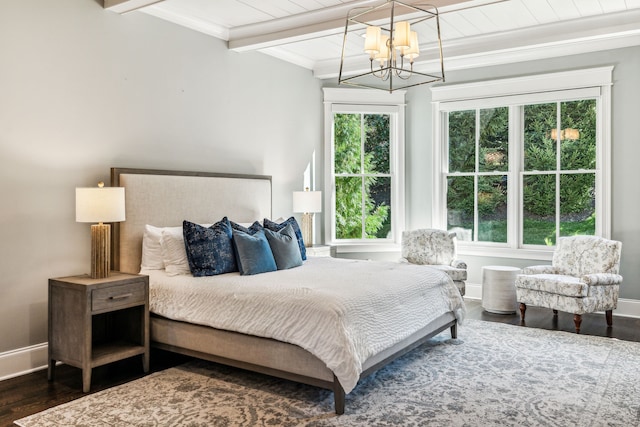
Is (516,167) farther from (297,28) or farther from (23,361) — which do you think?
(23,361)

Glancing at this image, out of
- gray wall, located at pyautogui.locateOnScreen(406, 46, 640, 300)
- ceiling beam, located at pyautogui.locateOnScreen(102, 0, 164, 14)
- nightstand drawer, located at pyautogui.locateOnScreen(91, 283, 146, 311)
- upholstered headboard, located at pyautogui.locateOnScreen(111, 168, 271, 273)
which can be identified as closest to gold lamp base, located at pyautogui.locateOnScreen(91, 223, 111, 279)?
nightstand drawer, located at pyautogui.locateOnScreen(91, 283, 146, 311)

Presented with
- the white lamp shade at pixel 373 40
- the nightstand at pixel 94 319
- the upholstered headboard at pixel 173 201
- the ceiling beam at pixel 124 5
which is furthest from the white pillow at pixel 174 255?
the white lamp shade at pixel 373 40

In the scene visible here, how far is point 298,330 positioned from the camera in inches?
125

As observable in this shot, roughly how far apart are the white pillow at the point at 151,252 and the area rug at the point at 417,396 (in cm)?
85

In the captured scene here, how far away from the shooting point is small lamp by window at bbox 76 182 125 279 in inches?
142

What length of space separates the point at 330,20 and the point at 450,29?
1.40 metres

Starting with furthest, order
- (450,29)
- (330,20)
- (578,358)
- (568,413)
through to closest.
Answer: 1. (450,29)
2. (330,20)
3. (578,358)
4. (568,413)

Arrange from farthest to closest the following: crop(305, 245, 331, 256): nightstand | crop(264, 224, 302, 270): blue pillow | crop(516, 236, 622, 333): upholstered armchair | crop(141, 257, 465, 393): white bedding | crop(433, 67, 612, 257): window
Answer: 1. crop(305, 245, 331, 256): nightstand
2. crop(433, 67, 612, 257): window
3. crop(516, 236, 622, 333): upholstered armchair
4. crop(264, 224, 302, 270): blue pillow
5. crop(141, 257, 465, 393): white bedding

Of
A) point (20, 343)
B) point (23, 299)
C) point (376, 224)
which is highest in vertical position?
point (376, 224)

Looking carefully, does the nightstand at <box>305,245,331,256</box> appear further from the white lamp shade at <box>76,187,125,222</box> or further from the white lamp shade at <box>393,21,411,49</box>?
the white lamp shade at <box>393,21,411,49</box>

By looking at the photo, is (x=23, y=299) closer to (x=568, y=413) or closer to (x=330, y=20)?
(x=330, y=20)

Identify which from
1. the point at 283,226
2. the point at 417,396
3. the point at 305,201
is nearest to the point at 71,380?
the point at 283,226

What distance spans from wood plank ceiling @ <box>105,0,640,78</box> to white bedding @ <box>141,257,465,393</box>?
7.04 ft

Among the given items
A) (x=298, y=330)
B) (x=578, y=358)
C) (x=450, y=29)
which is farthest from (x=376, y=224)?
(x=298, y=330)
